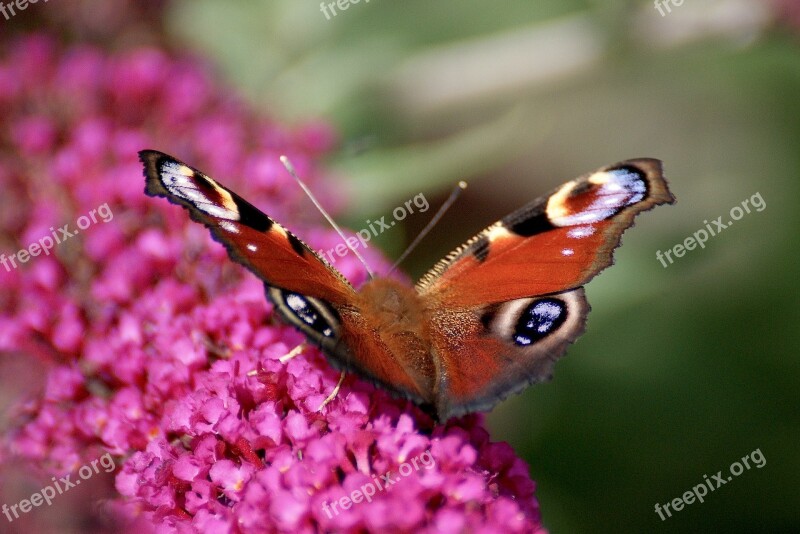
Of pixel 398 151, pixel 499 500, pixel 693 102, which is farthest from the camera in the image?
pixel 693 102

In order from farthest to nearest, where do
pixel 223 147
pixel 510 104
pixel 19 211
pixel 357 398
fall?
pixel 510 104 < pixel 223 147 < pixel 19 211 < pixel 357 398

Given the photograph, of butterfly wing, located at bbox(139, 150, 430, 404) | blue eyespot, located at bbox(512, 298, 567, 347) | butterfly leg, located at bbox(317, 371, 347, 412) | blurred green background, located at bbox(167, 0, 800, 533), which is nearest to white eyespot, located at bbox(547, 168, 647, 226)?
blue eyespot, located at bbox(512, 298, 567, 347)

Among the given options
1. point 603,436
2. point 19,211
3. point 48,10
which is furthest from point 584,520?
point 48,10

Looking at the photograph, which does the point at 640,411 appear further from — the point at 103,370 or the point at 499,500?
the point at 103,370
